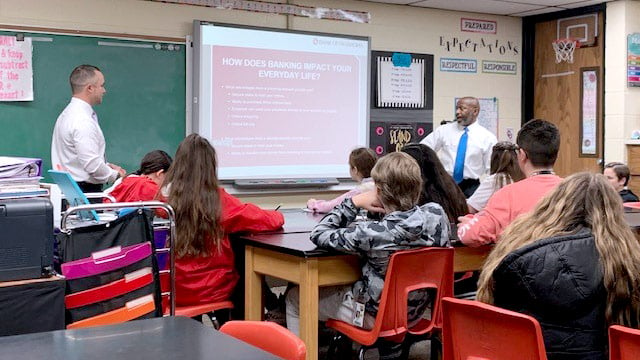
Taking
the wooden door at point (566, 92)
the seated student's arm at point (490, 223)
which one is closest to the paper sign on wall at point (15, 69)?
the seated student's arm at point (490, 223)

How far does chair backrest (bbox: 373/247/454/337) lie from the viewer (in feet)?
9.46

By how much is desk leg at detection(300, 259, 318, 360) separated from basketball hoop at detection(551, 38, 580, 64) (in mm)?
4920

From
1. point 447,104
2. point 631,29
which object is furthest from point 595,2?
point 447,104

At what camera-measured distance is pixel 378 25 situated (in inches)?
257

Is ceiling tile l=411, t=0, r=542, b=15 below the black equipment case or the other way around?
the other way around

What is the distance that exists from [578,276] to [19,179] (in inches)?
69.5

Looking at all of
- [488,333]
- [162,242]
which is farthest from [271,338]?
[162,242]

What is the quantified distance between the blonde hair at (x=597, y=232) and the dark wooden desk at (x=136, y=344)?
80 centimetres

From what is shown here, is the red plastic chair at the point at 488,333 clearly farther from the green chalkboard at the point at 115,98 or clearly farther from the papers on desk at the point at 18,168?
the green chalkboard at the point at 115,98

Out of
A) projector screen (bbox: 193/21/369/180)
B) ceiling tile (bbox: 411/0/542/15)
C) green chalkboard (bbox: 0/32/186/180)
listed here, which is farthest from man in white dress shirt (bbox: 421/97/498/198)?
green chalkboard (bbox: 0/32/186/180)

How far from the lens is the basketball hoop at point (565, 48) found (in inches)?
276

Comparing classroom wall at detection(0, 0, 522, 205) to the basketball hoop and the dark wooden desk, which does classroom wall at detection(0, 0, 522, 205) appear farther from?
the dark wooden desk

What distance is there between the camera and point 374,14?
21.3 feet

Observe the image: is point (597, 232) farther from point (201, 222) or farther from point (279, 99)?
point (279, 99)
